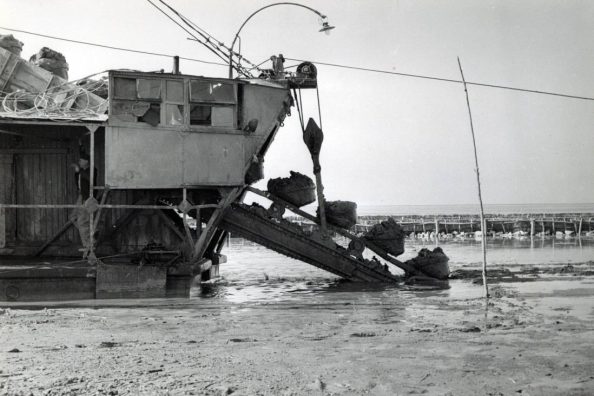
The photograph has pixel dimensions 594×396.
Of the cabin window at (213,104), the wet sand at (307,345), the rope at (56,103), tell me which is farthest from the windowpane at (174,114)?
the wet sand at (307,345)

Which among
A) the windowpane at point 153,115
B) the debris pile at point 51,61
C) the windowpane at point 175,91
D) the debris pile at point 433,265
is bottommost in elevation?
the debris pile at point 433,265

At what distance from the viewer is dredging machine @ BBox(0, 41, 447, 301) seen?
1197 centimetres

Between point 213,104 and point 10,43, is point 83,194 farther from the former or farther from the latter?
point 10,43

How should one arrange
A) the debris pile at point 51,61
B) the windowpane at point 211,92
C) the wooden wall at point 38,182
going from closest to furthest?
the windowpane at point 211,92 → the wooden wall at point 38,182 → the debris pile at point 51,61

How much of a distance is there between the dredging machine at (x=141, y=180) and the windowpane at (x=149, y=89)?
0.9 inches

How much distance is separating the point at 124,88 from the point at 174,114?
1179 mm

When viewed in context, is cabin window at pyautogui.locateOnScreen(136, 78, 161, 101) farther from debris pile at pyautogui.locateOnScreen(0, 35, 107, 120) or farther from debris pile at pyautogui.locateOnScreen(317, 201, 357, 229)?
debris pile at pyautogui.locateOnScreen(317, 201, 357, 229)

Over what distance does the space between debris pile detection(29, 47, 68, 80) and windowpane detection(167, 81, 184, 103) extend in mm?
5636

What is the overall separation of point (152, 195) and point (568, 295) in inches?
367

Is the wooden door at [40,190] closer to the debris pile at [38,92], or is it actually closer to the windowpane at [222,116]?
the debris pile at [38,92]

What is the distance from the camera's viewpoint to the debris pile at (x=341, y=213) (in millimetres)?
14625

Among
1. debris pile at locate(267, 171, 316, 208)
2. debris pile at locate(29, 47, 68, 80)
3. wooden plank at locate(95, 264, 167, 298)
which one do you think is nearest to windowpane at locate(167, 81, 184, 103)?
debris pile at locate(267, 171, 316, 208)

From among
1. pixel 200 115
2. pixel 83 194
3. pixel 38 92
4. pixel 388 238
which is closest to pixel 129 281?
pixel 83 194

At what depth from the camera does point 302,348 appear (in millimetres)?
7203
